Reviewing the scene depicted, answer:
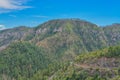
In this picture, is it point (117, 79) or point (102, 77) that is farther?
point (102, 77)

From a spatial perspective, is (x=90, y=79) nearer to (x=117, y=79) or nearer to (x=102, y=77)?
(x=102, y=77)

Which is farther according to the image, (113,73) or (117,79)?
(113,73)

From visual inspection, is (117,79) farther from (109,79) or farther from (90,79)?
(90,79)

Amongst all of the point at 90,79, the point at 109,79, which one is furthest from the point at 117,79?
the point at 90,79

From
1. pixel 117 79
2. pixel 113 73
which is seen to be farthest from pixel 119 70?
pixel 117 79

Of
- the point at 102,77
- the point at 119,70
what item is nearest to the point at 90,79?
the point at 102,77

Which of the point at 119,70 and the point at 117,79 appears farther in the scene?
the point at 119,70
